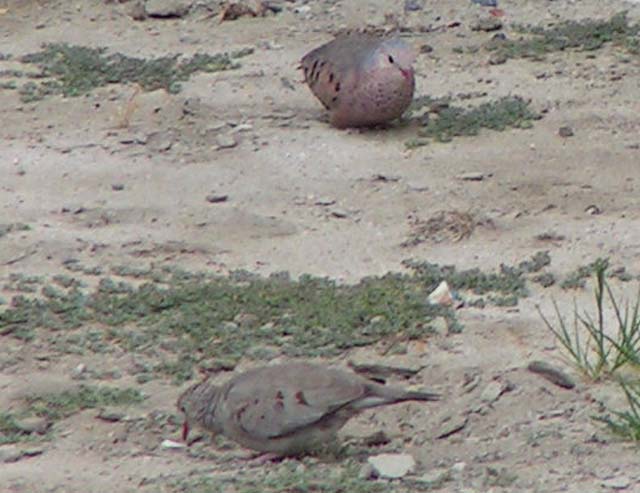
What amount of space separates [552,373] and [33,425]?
54.0 inches

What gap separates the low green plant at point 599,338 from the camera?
495 cm

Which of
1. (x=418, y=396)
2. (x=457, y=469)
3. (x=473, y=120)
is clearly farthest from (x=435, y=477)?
(x=473, y=120)

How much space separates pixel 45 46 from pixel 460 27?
1818 millimetres

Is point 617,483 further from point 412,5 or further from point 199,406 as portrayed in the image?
point 412,5

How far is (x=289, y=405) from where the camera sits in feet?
15.6

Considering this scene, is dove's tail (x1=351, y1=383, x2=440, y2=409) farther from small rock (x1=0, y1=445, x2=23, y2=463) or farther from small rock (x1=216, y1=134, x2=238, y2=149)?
small rock (x1=216, y1=134, x2=238, y2=149)

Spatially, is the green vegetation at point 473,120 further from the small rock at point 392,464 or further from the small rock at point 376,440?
the small rock at point 392,464

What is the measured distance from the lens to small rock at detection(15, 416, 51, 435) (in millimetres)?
5055

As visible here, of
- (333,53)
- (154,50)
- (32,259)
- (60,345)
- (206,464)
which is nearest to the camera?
(206,464)

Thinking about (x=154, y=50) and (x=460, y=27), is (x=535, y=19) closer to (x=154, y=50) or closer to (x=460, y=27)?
(x=460, y=27)

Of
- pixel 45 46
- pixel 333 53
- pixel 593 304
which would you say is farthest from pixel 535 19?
pixel 593 304

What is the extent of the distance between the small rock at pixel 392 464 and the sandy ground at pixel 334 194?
0.04 m

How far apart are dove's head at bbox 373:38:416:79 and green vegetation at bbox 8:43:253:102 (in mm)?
1029

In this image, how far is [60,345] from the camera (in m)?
5.60
